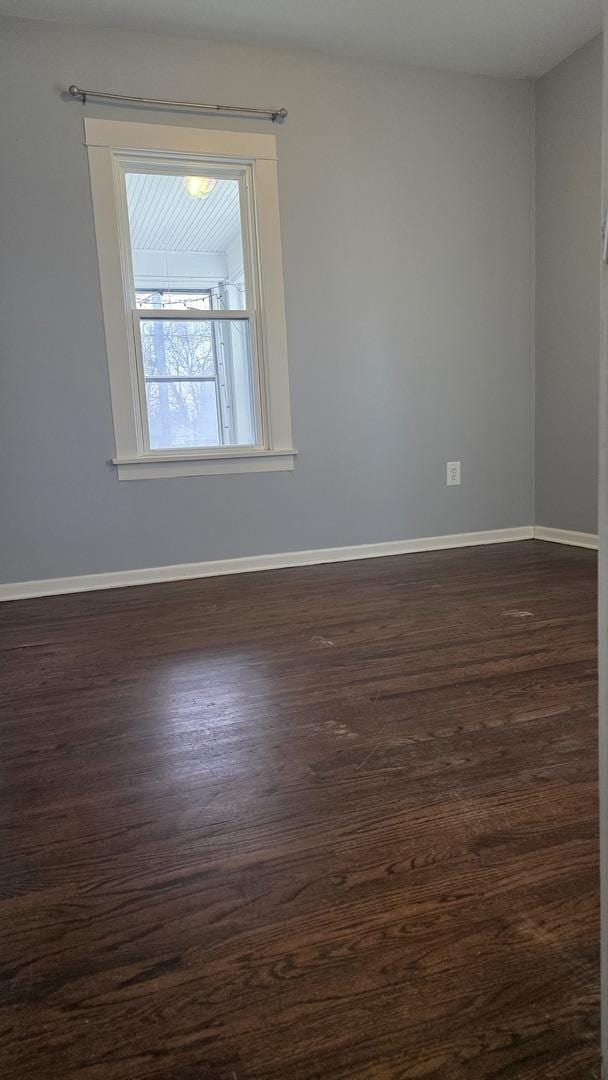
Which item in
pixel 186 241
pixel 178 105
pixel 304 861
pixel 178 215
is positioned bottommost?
pixel 304 861

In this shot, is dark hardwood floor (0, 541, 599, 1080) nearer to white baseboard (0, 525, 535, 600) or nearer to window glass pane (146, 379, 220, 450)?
white baseboard (0, 525, 535, 600)

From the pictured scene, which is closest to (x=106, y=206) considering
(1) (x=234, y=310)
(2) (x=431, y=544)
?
(1) (x=234, y=310)

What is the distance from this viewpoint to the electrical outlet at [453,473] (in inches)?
136

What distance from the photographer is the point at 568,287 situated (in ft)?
10.7

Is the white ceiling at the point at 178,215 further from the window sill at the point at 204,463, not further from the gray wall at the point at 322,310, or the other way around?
the window sill at the point at 204,463

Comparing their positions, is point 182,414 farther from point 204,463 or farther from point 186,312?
point 186,312

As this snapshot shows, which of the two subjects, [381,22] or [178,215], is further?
[178,215]

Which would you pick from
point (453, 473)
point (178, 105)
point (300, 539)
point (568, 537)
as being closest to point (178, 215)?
point (178, 105)

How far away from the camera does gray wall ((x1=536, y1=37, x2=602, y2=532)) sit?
10.00ft

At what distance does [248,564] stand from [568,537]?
69.4 inches

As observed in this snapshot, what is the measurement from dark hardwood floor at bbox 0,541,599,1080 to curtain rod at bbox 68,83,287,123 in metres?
2.35

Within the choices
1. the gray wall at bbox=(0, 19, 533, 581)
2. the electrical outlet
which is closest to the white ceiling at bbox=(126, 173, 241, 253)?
the gray wall at bbox=(0, 19, 533, 581)

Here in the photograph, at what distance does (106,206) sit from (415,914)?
291 cm

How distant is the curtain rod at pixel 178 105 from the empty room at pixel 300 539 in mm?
14
